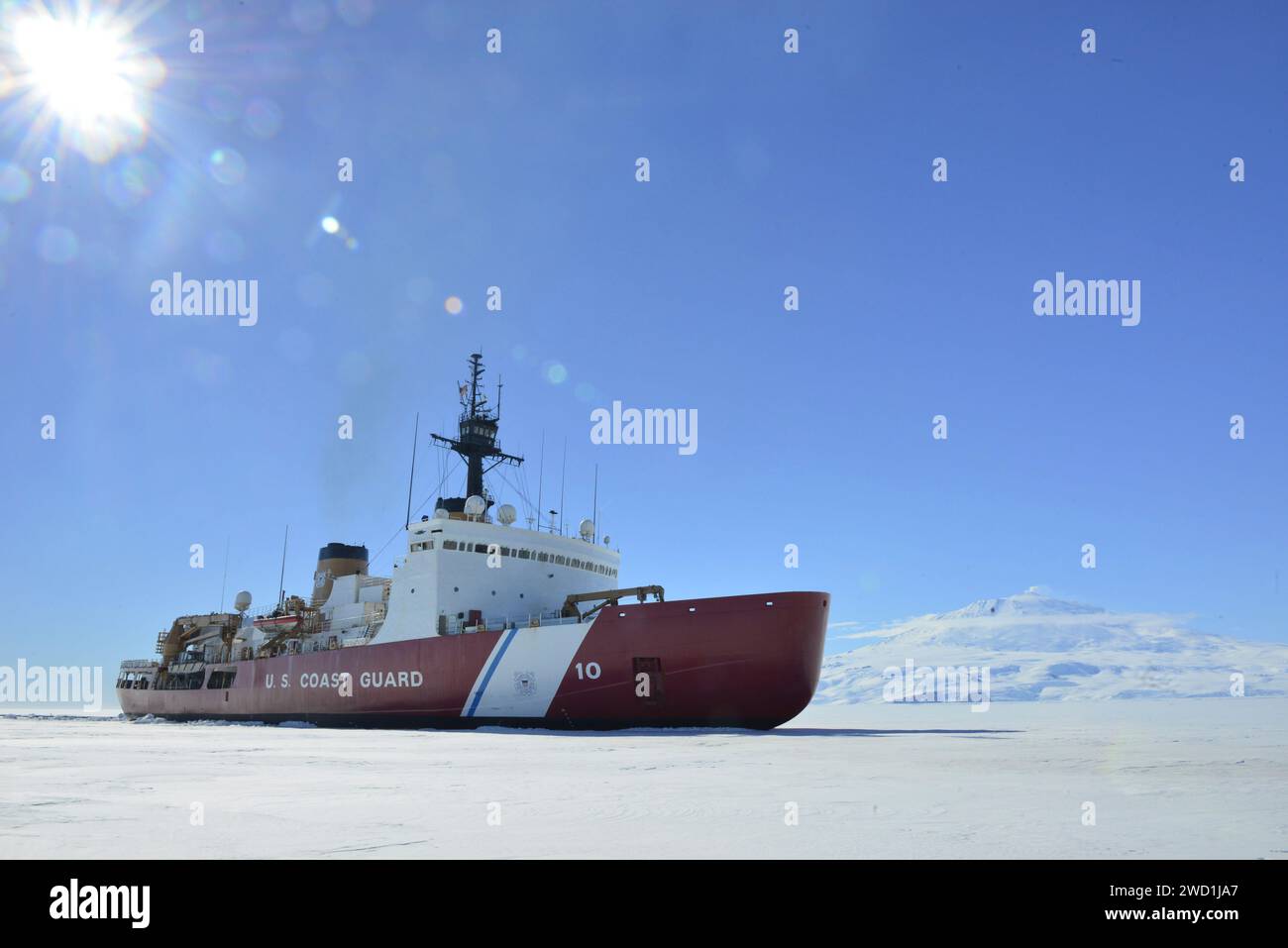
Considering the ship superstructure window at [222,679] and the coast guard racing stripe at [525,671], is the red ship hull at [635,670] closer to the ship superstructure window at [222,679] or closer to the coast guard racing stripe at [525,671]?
the coast guard racing stripe at [525,671]

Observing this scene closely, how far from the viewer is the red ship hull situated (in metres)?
23.9

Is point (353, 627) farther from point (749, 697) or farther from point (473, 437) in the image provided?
point (749, 697)

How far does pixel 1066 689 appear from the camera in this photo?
3278 inches

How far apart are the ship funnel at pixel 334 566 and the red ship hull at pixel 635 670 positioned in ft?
40.4

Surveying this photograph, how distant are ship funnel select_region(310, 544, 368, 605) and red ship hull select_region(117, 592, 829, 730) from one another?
484 inches

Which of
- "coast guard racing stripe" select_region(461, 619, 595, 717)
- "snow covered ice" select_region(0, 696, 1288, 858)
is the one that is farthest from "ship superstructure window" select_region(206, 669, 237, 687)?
"snow covered ice" select_region(0, 696, 1288, 858)

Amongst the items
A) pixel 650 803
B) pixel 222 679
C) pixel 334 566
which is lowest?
pixel 222 679

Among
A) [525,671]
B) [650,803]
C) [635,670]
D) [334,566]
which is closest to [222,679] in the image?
[334,566]

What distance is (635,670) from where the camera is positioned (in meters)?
24.7

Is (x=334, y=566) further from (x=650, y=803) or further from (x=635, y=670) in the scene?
(x=650, y=803)

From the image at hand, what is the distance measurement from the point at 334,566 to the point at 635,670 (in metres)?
21.3

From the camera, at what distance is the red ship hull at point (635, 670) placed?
941 inches

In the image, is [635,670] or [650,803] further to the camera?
[635,670]
